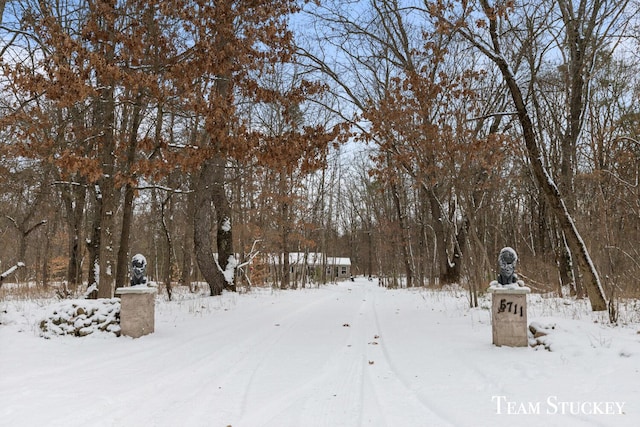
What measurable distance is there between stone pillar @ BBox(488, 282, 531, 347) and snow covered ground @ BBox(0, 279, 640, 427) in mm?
189

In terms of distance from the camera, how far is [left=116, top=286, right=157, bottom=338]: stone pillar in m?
7.34

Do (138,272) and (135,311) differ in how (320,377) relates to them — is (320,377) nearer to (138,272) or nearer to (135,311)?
(135,311)

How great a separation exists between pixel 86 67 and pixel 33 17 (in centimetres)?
290

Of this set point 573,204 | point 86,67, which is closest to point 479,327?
point 573,204

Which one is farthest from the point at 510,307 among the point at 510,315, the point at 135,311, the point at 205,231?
the point at 205,231

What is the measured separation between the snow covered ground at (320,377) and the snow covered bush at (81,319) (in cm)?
21

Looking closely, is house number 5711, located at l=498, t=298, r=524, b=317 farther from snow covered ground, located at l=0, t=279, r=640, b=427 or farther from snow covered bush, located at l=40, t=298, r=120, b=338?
snow covered bush, located at l=40, t=298, r=120, b=338

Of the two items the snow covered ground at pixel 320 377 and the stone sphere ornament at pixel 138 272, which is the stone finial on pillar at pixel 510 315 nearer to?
the snow covered ground at pixel 320 377

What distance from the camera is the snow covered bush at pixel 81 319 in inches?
288

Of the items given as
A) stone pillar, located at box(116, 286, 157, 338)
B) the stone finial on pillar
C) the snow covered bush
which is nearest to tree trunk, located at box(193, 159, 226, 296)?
the snow covered bush

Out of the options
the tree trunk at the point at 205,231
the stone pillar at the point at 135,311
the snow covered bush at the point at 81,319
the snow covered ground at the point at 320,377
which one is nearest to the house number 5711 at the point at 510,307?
the snow covered ground at the point at 320,377

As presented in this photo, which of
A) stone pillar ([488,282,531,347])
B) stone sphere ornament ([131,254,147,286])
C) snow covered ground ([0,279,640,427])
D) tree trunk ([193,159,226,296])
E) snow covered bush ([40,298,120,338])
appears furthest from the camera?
tree trunk ([193,159,226,296])

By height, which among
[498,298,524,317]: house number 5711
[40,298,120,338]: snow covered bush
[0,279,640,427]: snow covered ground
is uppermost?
[498,298,524,317]: house number 5711

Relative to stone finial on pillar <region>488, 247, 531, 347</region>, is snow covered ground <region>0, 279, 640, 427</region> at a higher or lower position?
lower
